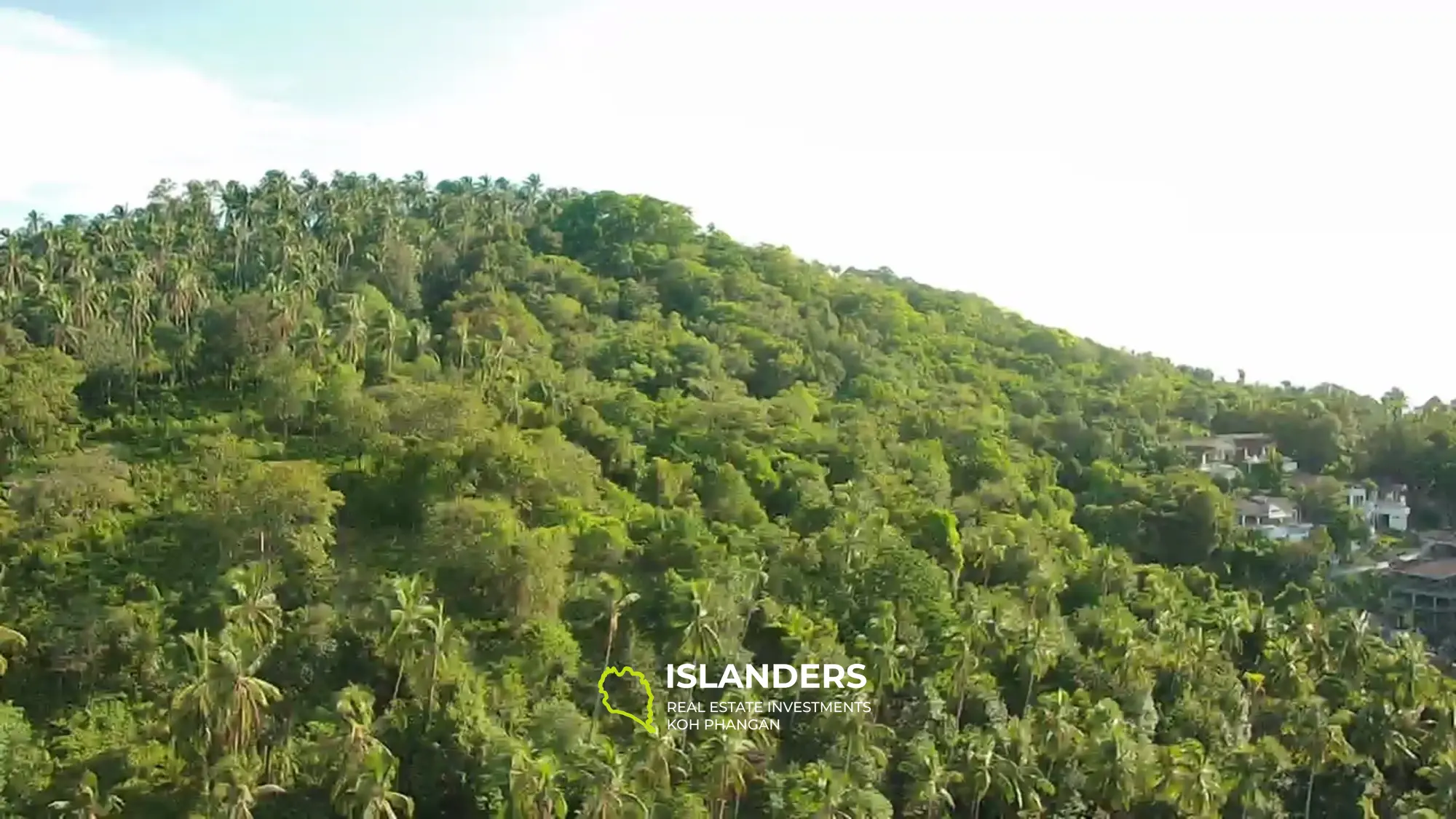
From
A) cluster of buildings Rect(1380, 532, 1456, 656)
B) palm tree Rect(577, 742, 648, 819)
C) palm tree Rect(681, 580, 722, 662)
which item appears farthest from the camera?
cluster of buildings Rect(1380, 532, 1456, 656)

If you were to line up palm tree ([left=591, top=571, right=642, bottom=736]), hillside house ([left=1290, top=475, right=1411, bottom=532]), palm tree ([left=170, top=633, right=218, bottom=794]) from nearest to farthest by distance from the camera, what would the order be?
palm tree ([left=170, top=633, right=218, bottom=794]) → palm tree ([left=591, top=571, right=642, bottom=736]) → hillside house ([left=1290, top=475, right=1411, bottom=532])

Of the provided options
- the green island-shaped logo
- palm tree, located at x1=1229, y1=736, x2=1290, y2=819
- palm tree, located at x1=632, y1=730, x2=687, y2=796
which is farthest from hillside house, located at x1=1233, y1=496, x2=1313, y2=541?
palm tree, located at x1=632, y1=730, x2=687, y2=796

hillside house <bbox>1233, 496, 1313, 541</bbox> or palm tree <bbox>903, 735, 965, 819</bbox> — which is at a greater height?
hillside house <bbox>1233, 496, 1313, 541</bbox>

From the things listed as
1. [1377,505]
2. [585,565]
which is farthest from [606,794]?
[1377,505]

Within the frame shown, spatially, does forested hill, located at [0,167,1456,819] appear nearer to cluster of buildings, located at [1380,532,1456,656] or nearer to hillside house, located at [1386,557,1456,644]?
cluster of buildings, located at [1380,532,1456,656]

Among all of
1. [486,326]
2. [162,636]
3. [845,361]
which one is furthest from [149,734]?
[845,361]
